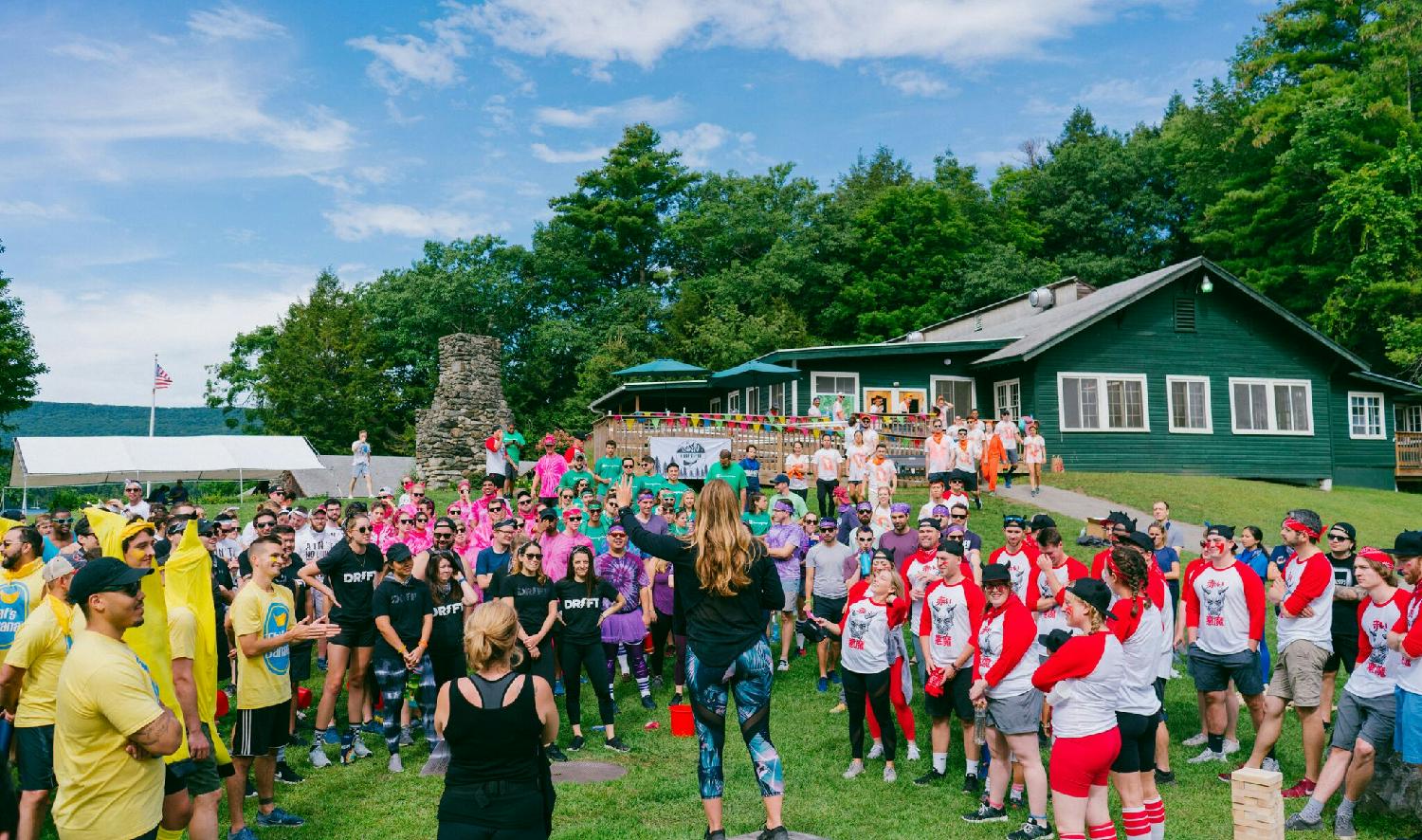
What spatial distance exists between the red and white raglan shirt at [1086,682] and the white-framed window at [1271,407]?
25234 millimetres

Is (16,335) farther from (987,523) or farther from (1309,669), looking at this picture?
(1309,669)

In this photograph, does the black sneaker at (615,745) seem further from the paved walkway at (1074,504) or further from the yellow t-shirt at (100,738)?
the paved walkway at (1074,504)

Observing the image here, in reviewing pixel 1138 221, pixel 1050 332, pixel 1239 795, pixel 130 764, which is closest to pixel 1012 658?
pixel 1239 795

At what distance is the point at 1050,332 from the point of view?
24594 millimetres

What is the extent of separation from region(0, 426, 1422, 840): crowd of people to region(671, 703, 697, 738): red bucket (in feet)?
1.91

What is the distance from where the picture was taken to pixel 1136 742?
5363mm

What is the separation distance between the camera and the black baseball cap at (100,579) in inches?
141

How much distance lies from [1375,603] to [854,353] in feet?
66.3

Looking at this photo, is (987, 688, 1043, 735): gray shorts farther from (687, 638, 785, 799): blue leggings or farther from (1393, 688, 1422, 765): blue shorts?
(1393, 688, 1422, 765): blue shorts

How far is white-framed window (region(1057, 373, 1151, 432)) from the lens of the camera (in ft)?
83.5

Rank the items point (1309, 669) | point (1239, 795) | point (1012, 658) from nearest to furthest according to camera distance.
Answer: point (1239, 795), point (1012, 658), point (1309, 669)

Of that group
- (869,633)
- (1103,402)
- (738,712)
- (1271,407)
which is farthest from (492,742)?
(1271,407)

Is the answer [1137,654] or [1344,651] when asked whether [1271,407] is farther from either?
[1137,654]

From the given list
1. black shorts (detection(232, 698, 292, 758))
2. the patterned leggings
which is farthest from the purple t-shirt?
black shorts (detection(232, 698, 292, 758))
